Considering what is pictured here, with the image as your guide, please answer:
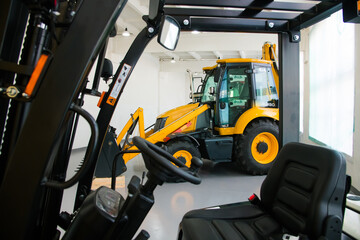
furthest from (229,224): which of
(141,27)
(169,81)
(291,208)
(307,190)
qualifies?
(169,81)

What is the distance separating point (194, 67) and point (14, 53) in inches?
435

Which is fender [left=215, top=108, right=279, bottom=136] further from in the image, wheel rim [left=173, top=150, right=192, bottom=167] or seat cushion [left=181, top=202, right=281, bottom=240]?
seat cushion [left=181, top=202, right=281, bottom=240]

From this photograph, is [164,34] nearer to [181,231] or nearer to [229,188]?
[181,231]

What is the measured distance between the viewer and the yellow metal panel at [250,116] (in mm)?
4109

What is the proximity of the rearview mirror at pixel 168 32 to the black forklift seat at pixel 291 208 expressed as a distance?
1030 mm

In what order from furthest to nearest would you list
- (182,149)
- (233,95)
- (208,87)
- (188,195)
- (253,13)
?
(208,87)
(233,95)
(182,149)
(188,195)
(253,13)

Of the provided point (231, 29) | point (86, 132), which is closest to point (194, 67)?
point (86, 132)

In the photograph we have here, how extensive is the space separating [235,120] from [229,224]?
9.73 ft

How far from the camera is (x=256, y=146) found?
4.18m

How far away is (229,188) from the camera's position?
3557 millimetres

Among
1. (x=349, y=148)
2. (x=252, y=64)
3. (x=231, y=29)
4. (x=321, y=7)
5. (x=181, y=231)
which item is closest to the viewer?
(x=181, y=231)

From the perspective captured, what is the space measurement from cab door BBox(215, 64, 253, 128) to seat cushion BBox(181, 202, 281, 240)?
2.64 meters

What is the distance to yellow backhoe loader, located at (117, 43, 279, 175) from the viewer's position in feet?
13.3

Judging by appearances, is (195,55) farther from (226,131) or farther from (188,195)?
(188,195)
